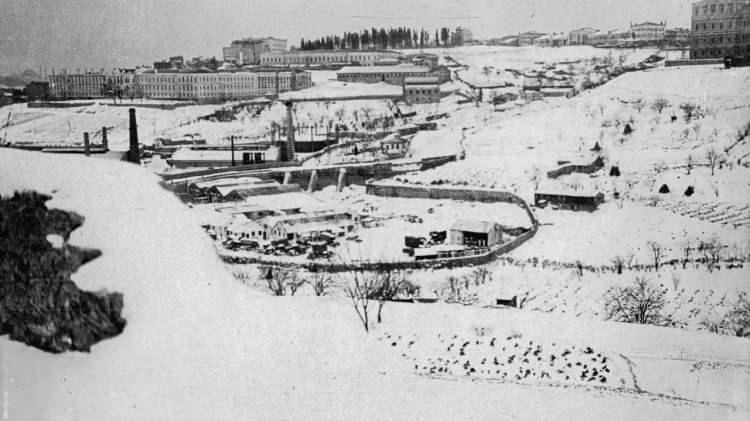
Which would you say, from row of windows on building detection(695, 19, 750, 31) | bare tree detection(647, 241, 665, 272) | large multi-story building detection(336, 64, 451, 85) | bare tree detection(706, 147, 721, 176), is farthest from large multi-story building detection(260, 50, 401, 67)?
bare tree detection(647, 241, 665, 272)

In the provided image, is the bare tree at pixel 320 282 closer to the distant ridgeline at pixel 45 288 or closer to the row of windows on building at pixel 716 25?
the distant ridgeline at pixel 45 288

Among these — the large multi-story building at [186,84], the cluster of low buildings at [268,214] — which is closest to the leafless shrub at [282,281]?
the cluster of low buildings at [268,214]

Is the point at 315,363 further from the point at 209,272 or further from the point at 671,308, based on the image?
the point at 671,308

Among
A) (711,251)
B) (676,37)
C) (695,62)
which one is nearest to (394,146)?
(695,62)

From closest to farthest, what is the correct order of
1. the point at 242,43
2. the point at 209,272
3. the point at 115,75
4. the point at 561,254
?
the point at 209,272
the point at 561,254
the point at 115,75
the point at 242,43

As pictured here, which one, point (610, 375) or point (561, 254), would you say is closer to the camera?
point (610, 375)

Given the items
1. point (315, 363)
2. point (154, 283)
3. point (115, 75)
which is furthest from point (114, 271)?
point (115, 75)

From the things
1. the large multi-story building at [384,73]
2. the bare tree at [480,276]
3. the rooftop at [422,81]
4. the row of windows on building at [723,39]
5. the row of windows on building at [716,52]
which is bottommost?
the bare tree at [480,276]
